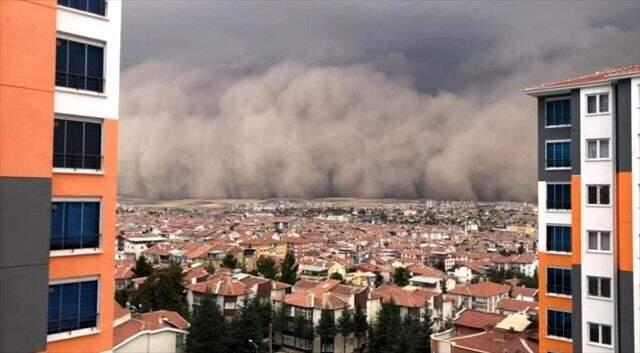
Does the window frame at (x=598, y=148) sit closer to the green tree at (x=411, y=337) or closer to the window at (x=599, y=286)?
the window at (x=599, y=286)

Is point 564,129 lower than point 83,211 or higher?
higher

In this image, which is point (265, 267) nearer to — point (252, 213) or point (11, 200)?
point (11, 200)

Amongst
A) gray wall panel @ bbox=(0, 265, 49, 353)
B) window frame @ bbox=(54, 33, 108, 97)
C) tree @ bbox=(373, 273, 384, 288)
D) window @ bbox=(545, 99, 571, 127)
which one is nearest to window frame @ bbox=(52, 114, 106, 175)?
window frame @ bbox=(54, 33, 108, 97)

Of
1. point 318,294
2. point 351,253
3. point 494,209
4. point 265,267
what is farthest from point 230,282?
point 494,209

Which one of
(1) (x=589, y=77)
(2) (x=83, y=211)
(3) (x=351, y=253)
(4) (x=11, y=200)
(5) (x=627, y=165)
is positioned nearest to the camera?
(4) (x=11, y=200)

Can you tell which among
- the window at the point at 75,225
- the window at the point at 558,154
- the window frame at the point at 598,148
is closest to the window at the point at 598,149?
the window frame at the point at 598,148

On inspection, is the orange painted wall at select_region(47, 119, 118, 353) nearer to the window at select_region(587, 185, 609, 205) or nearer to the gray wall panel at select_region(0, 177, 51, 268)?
the gray wall panel at select_region(0, 177, 51, 268)
